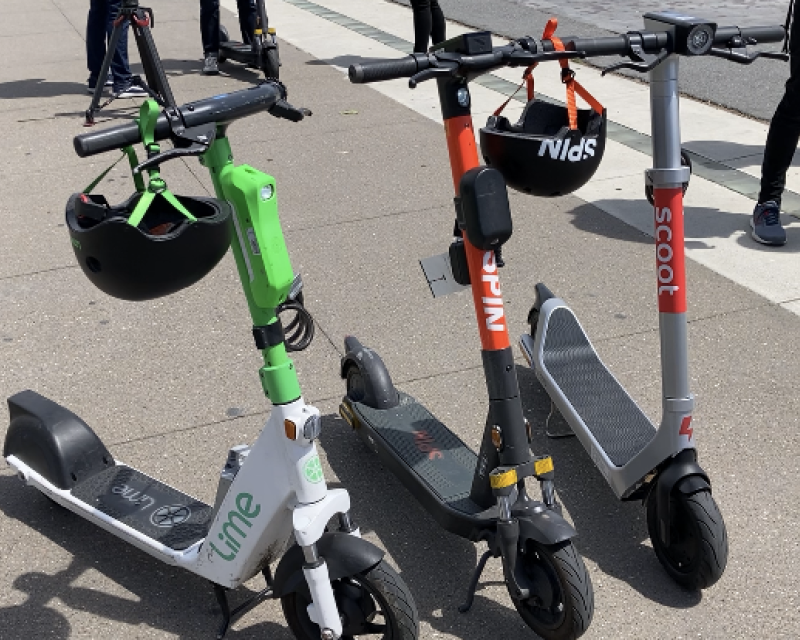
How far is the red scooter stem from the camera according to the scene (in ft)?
8.84

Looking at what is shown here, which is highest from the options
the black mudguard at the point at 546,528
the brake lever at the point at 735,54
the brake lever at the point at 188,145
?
the brake lever at the point at 188,145

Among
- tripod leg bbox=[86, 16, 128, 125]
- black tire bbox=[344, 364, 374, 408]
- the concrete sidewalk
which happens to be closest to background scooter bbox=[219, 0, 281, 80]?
the concrete sidewalk

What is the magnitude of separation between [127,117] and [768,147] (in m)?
4.92

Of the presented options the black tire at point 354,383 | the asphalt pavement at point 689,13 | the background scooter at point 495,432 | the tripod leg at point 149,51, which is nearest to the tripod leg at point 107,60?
the tripod leg at point 149,51

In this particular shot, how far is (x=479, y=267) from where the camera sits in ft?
8.94

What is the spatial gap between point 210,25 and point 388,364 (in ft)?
19.7

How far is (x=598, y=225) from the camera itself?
5711 mm

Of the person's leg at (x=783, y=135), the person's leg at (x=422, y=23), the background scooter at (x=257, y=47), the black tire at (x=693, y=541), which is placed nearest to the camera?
the black tire at (x=693, y=541)

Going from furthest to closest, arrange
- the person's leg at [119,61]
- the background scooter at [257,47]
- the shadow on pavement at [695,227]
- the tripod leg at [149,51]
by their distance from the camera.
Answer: the person's leg at [119,61] → the background scooter at [257,47] → the tripod leg at [149,51] → the shadow on pavement at [695,227]

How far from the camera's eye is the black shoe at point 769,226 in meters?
5.26

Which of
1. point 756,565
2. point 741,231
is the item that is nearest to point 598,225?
point 741,231

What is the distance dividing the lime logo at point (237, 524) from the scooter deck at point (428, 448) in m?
0.63

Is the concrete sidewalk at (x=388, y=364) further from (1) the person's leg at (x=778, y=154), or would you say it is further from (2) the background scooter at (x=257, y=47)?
(2) the background scooter at (x=257, y=47)

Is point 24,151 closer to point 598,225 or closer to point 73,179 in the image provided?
point 73,179
